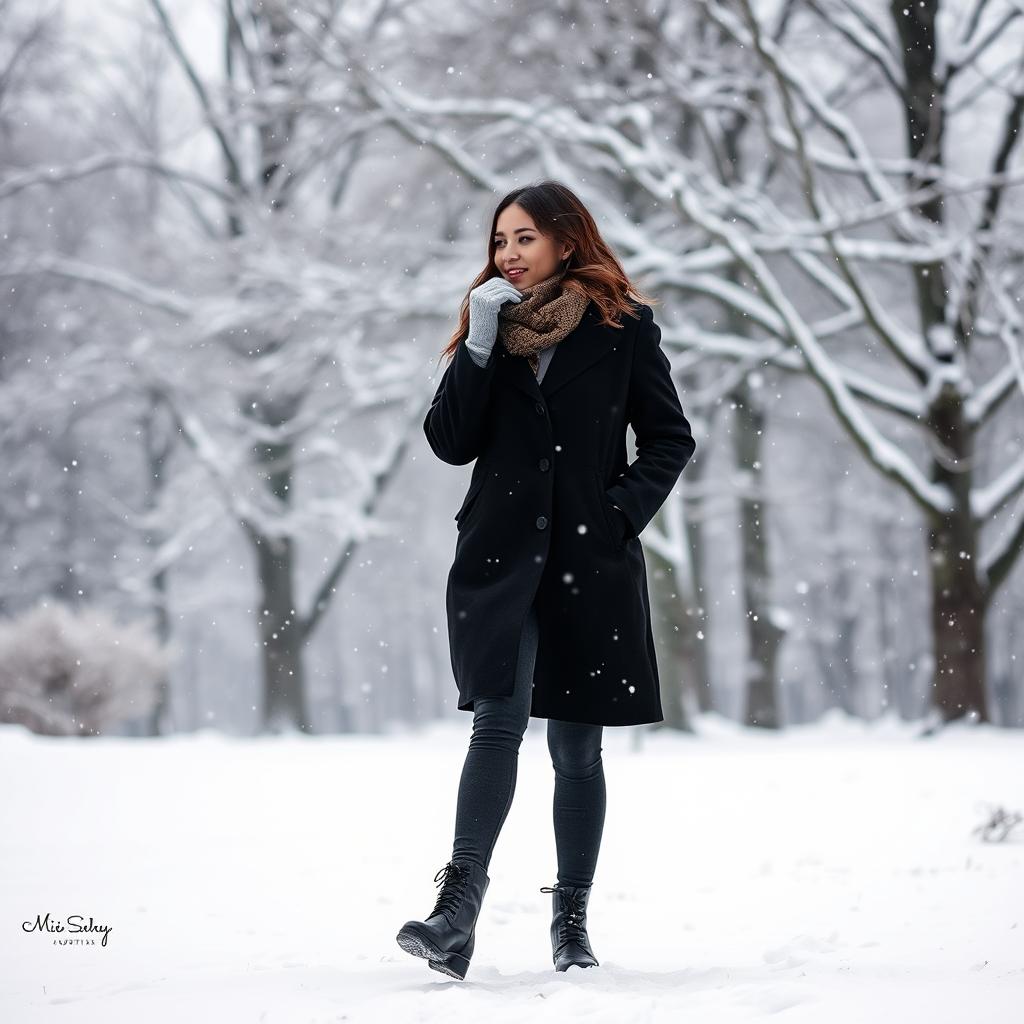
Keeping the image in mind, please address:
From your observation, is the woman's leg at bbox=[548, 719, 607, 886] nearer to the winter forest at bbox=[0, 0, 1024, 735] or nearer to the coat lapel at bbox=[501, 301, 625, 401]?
the coat lapel at bbox=[501, 301, 625, 401]

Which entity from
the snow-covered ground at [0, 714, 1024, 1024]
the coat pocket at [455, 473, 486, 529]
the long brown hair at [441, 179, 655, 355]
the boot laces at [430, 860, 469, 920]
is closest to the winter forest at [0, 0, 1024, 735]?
the snow-covered ground at [0, 714, 1024, 1024]

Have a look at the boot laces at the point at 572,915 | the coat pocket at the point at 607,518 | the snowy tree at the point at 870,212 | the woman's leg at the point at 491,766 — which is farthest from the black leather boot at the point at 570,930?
the snowy tree at the point at 870,212

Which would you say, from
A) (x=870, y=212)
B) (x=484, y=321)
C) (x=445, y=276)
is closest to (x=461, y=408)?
(x=484, y=321)

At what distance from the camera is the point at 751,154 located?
15320 mm

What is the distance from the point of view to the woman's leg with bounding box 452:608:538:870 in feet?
9.55

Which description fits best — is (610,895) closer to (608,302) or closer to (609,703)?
(609,703)

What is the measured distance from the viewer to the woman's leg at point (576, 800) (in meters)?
3.19

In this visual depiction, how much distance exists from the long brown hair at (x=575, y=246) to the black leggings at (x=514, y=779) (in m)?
0.82

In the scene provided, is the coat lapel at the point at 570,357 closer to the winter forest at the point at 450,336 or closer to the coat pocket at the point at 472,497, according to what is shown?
the coat pocket at the point at 472,497

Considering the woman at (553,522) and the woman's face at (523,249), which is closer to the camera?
the woman at (553,522)

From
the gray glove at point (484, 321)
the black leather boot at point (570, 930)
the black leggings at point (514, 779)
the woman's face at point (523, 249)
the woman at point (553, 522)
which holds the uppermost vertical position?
the woman's face at point (523, 249)

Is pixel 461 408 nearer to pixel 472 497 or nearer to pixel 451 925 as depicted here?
pixel 472 497

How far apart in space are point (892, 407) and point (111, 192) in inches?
578

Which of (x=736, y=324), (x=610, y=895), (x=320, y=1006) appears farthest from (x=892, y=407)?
(x=320, y=1006)
